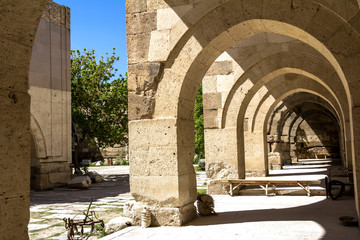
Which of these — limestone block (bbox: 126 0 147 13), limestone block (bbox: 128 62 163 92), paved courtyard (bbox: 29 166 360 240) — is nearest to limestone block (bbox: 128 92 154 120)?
limestone block (bbox: 128 62 163 92)

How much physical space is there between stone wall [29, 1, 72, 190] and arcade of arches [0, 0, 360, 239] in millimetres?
6532

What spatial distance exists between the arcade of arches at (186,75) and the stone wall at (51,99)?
21.4ft

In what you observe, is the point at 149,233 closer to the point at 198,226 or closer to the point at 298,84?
the point at 198,226

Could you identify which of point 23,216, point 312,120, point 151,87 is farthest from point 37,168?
point 312,120

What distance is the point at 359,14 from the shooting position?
393 cm

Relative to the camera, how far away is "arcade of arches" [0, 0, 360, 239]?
2.45 metres

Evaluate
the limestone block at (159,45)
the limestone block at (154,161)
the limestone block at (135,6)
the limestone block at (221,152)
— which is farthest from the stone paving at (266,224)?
the limestone block at (135,6)

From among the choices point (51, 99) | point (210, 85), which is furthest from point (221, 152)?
point (51, 99)

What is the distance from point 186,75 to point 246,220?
2.45 m

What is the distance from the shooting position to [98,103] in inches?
617

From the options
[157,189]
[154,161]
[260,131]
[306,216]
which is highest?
[260,131]

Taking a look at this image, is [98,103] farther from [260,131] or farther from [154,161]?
[154,161]

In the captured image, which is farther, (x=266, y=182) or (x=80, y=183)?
(x=80, y=183)

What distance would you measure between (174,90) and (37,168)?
8.48m
